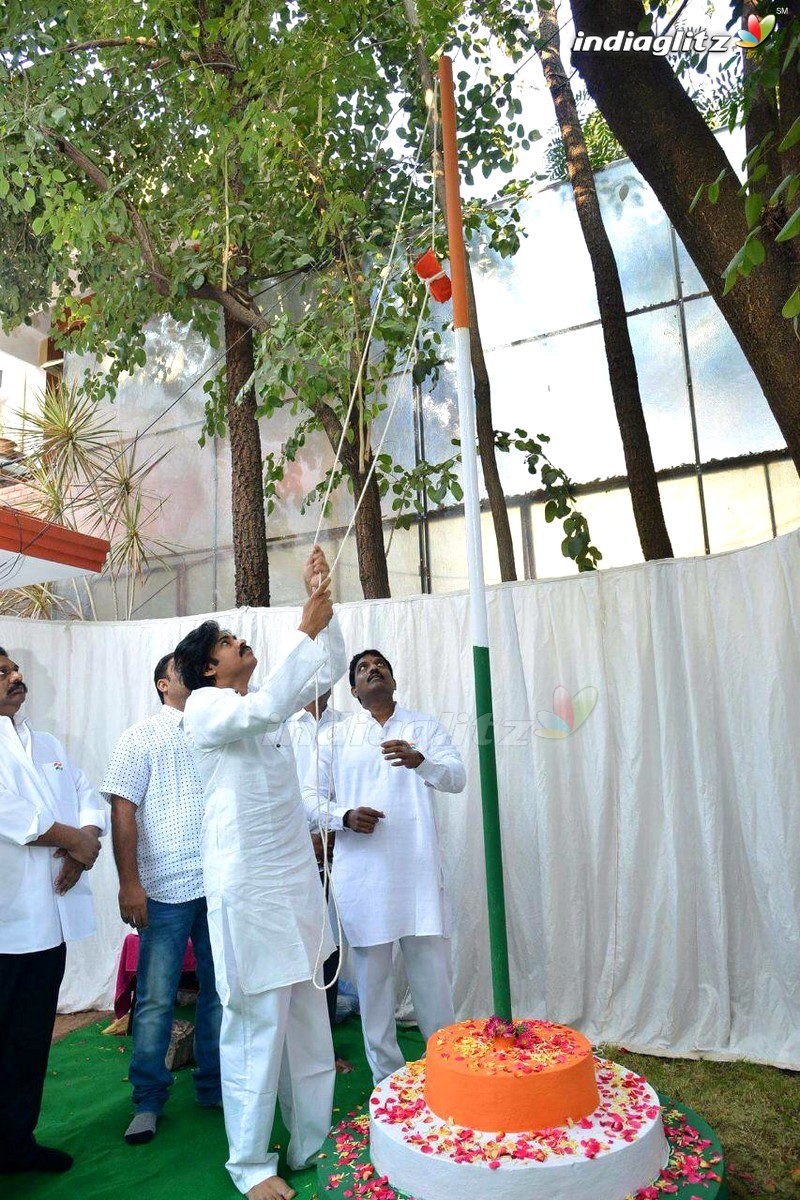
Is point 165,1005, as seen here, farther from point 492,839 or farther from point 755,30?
point 755,30

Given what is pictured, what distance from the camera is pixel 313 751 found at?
147 inches

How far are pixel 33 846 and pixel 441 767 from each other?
51.7 inches

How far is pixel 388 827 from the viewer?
338 centimetres

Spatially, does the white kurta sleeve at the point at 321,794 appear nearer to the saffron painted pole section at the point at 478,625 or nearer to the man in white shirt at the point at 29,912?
the man in white shirt at the point at 29,912

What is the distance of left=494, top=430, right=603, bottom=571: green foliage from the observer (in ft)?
16.0

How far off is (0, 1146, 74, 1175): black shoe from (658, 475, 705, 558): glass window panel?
3801 mm

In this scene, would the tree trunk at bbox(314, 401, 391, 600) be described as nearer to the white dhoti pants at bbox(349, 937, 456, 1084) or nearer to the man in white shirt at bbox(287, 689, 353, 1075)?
the man in white shirt at bbox(287, 689, 353, 1075)

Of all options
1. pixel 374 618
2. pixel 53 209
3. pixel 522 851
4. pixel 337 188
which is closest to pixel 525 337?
pixel 337 188

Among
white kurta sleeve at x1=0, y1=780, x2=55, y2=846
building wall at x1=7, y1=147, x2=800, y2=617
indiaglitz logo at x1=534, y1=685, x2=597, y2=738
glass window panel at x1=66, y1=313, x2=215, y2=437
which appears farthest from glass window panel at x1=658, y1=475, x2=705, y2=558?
white kurta sleeve at x1=0, y1=780, x2=55, y2=846

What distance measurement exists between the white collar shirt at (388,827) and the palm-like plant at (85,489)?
10.7 ft

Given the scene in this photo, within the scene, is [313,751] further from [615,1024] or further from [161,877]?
[615,1024]

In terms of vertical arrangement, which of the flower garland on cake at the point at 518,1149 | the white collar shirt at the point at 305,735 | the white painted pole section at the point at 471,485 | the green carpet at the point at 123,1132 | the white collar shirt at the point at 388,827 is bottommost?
the green carpet at the point at 123,1132

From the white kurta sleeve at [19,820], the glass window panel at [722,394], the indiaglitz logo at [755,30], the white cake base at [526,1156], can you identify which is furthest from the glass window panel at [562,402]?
Answer: the white cake base at [526,1156]

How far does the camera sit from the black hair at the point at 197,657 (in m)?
2.89
